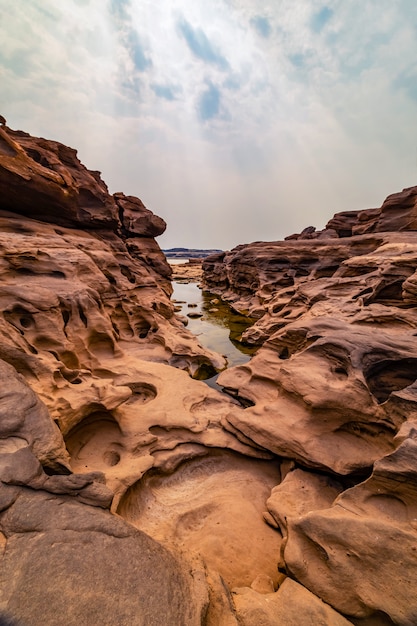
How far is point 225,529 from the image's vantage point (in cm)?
428

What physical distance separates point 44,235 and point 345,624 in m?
13.1

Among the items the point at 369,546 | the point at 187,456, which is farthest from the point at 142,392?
the point at 369,546

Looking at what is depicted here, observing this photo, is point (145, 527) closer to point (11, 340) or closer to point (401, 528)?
point (401, 528)

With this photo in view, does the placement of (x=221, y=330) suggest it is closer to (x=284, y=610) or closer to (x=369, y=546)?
(x=369, y=546)

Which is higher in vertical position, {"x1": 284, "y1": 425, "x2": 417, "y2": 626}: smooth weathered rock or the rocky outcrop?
the rocky outcrop

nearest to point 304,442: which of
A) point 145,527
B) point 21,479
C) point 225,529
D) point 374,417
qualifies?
point 374,417

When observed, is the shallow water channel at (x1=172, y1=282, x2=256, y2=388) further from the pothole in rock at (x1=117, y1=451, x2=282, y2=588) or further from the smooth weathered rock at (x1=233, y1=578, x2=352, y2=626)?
the smooth weathered rock at (x1=233, y1=578, x2=352, y2=626)

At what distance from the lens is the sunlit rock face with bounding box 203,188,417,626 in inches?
119

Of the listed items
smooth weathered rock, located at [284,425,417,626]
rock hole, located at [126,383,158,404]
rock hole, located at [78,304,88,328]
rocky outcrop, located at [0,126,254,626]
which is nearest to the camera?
rocky outcrop, located at [0,126,254,626]

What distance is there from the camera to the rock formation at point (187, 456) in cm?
261

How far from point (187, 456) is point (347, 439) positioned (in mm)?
3312

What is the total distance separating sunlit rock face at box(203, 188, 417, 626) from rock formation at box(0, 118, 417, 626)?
1.0 inches

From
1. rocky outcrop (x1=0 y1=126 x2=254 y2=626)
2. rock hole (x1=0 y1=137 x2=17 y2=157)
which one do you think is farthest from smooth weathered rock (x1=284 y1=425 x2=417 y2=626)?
rock hole (x1=0 y1=137 x2=17 y2=157)

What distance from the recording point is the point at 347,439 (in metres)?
5.46
